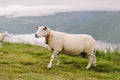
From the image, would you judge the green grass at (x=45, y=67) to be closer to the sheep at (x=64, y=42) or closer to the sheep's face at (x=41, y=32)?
the sheep at (x=64, y=42)

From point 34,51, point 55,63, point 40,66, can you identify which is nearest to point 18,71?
point 40,66

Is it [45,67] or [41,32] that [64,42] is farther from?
[45,67]

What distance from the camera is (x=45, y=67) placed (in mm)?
17281

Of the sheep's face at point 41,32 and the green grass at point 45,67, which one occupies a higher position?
the sheep's face at point 41,32

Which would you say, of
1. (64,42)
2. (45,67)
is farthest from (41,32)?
(45,67)

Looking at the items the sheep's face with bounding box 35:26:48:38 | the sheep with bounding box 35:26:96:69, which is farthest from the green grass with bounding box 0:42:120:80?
the sheep's face with bounding box 35:26:48:38

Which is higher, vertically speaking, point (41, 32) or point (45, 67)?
point (41, 32)

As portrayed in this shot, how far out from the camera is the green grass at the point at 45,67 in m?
15.2

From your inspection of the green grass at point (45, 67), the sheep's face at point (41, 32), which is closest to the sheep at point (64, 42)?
the sheep's face at point (41, 32)

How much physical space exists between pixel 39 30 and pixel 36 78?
3350 mm

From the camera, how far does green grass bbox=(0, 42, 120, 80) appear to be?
49.9ft

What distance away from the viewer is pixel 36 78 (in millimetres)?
14156

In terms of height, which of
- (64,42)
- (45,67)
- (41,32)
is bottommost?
(45,67)

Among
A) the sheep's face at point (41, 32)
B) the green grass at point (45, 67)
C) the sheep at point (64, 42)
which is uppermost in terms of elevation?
the sheep's face at point (41, 32)
